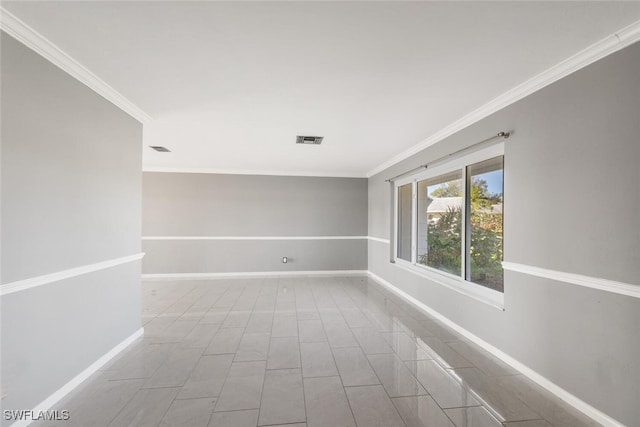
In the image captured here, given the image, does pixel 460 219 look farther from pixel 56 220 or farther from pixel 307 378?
pixel 56 220

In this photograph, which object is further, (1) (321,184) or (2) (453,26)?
(1) (321,184)

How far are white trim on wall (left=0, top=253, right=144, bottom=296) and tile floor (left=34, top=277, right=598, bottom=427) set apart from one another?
2.88ft

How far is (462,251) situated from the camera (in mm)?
3250

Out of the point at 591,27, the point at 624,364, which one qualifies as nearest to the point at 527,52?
the point at 591,27

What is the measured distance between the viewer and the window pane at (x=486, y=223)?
2758 millimetres

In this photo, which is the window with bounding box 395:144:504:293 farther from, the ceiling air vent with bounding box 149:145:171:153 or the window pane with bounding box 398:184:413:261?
the ceiling air vent with bounding box 149:145:171:153

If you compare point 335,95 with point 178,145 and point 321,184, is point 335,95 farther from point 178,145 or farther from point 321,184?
point 321,184

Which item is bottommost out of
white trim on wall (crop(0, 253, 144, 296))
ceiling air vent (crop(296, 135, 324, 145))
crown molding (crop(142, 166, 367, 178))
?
white trim on wall (crop(0, 253, 144, 296))

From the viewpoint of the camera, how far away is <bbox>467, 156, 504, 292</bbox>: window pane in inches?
109

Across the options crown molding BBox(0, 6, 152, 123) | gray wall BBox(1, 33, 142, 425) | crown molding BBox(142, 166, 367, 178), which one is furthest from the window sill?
crown molding BBox(0, 6, 152, 123)

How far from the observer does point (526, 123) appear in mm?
2307

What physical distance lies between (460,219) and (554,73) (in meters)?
1.78

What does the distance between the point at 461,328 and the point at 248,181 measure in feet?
16.4

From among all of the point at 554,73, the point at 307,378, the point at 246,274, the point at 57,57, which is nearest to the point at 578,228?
the point at 554,73
